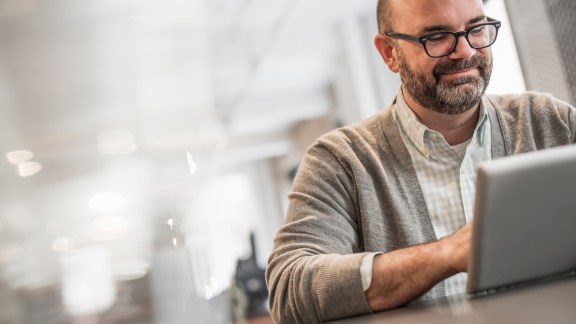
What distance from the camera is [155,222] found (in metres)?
4.69

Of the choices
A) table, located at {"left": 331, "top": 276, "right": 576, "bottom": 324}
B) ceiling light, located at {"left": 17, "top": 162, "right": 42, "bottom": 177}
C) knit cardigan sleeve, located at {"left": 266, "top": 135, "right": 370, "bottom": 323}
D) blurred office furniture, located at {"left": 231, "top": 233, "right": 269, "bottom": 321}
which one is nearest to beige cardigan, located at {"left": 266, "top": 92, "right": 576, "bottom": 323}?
knit cardigan sleeve, located at {"left": 266, "top": 135, "right": 370, "bottom": 323}

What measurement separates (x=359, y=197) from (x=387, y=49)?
0.42 meters

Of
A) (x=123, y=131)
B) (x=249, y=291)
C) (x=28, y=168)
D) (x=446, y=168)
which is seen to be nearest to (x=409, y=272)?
(x=446, y=168)

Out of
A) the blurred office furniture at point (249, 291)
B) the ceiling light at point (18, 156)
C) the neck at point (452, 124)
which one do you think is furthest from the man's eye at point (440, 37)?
the blurred office furniture at point (249, 291)

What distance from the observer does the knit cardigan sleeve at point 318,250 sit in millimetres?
903

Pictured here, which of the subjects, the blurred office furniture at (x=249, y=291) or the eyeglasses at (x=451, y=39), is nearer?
the eyeglasses at (x=451, y=39)

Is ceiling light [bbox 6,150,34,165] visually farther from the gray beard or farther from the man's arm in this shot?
the man's arm

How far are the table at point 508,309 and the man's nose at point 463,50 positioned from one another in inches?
21.2

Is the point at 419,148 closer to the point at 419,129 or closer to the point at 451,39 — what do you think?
the point at 419,129

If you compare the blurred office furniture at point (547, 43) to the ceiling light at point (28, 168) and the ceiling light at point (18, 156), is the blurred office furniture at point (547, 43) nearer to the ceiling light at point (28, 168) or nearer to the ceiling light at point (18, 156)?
the ceiling light at point (18, 156)

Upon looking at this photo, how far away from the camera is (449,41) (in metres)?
1.20

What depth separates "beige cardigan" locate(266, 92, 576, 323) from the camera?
1.01 metres

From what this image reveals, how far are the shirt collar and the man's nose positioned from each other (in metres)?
0.12

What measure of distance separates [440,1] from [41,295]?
403 centimetres
